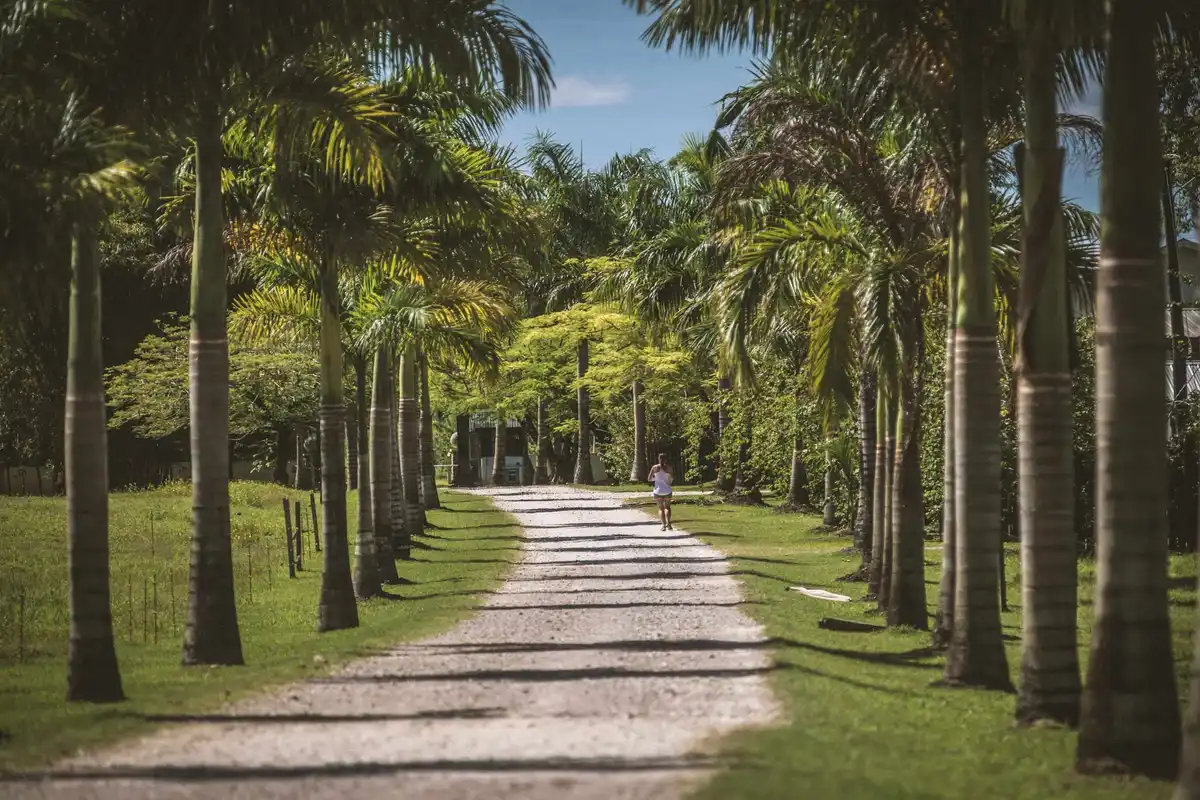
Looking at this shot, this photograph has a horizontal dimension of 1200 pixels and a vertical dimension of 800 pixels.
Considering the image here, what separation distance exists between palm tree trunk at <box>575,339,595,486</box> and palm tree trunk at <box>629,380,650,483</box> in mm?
1666

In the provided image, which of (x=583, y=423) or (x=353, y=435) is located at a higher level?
(x=583, y=423)

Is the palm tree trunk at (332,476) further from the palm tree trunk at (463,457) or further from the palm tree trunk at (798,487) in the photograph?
the palm tree trunk at (463,457)

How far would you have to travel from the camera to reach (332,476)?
22.0 m

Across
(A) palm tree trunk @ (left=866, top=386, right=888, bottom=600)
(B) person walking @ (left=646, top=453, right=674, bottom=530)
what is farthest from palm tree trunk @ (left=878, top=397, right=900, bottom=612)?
(B) person walking @ (left=646, top=453, right=674, bottom=530)

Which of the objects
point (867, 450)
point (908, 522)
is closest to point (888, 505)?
point (908, 522)

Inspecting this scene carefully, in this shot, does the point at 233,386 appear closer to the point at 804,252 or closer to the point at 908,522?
the point at 804,252

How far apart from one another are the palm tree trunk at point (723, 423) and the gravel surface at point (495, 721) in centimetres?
2085

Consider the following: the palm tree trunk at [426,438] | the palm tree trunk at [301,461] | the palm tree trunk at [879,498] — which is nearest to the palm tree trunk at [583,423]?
the palm tree trunk at [301,461]

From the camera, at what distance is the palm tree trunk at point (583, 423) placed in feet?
198

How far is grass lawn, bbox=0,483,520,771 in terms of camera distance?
43.9ft

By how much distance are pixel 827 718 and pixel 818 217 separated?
33.7 ft

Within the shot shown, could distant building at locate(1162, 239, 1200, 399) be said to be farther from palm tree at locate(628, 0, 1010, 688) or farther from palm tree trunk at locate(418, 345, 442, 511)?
palm tree at locate(628, 0, 1010, 688)

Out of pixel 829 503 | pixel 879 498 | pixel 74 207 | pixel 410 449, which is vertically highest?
pixel 74 207

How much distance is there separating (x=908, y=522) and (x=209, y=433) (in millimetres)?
8223
